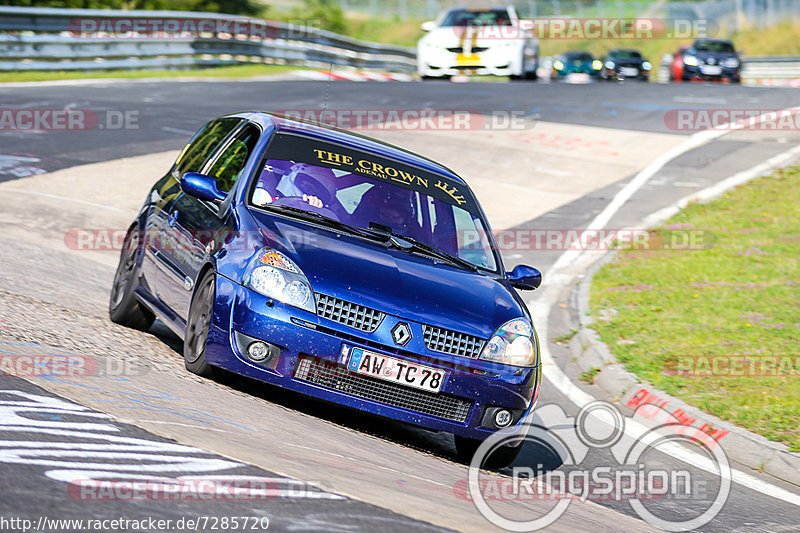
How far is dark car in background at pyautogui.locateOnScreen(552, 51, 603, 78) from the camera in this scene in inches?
1512

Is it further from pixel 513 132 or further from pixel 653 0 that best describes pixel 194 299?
pixel 653 0

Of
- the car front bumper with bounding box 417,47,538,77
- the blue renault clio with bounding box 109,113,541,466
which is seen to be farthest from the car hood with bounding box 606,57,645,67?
the blue renault clio with bounding box 109,113,541,466

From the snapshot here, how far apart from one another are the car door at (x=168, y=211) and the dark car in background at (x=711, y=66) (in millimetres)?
28863

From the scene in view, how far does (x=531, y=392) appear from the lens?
6285mm

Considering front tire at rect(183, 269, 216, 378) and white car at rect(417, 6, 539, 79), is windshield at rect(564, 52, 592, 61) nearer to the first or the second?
white car at rect(417, 6, 539, 79)

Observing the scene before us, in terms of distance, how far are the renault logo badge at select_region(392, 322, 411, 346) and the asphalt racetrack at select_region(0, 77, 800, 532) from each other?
1.83ft

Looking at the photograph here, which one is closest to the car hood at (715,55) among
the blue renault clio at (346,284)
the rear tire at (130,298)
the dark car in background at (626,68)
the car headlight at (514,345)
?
the dark car in background at (626,68)

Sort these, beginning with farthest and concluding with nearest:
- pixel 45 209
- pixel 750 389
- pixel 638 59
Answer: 1. pixel 638 59
2. pixel 45 209
3. pixel 750 389

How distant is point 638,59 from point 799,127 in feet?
53.9

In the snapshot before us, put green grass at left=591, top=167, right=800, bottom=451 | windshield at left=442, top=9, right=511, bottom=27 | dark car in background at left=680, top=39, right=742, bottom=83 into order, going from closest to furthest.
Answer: green grass at left=591, top=167, right=800, bottom=451 < windshield at left=442, top=9, right=511, bottom=27 < dark car in background at left=680, top=39, right=742, bottom=83

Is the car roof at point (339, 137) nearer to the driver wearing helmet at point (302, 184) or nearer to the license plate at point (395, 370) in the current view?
the driver wearing helmet at point (302, 184)

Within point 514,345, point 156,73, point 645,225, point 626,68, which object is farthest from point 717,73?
point 514,345

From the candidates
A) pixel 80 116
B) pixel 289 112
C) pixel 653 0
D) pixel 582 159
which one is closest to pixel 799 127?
pixel 582 159

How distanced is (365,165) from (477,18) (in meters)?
21.7
